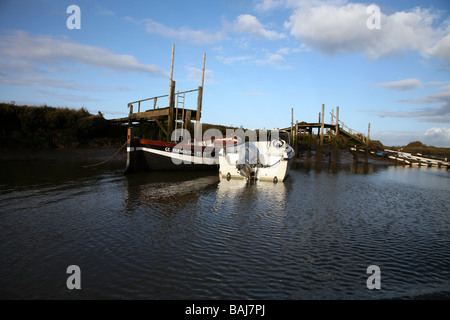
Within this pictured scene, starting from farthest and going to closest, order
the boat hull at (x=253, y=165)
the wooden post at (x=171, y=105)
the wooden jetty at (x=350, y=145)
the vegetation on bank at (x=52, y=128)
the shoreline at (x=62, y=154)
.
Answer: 1. the wooden jetty at (x=350, y=145)
2. the vegetation on bank at (x=52, y=128)
3. the shoreline at (x=62, y=154)
4. the wooden post at (x=171, y=105)
5. the boat hull at (x=253, y=165)

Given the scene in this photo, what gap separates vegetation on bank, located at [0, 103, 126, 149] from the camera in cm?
2445

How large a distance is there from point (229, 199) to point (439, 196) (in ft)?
32.7

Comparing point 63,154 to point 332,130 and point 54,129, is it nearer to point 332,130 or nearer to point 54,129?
point 54,129

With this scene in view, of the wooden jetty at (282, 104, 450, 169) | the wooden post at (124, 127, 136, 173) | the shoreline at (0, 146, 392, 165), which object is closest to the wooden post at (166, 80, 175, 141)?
the wooden post at (124, 127, 136, 173)

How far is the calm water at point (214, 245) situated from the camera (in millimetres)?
4172

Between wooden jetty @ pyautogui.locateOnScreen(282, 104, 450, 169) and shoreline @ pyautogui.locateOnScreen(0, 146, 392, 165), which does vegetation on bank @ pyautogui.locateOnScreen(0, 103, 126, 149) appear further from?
wooden jetty @ pyautogui.locateOnScreen(282, 104, 450, 169)

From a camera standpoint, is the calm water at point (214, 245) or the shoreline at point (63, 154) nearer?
the calm water at point (214, 245)

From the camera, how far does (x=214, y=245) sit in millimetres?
5867

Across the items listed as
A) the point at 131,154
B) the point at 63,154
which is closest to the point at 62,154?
the point at 63,154

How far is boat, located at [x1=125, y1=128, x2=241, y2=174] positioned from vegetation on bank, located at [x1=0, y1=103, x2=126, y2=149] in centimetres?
1258

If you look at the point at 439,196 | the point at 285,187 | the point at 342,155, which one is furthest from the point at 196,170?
the point at 342,155

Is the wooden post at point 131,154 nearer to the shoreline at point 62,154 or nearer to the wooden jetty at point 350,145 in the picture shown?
the shoreline at point 62,154

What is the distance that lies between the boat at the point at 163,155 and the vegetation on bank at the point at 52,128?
12578 mm

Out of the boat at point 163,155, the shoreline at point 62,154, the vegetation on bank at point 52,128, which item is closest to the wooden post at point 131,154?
the boat at point 163,155
